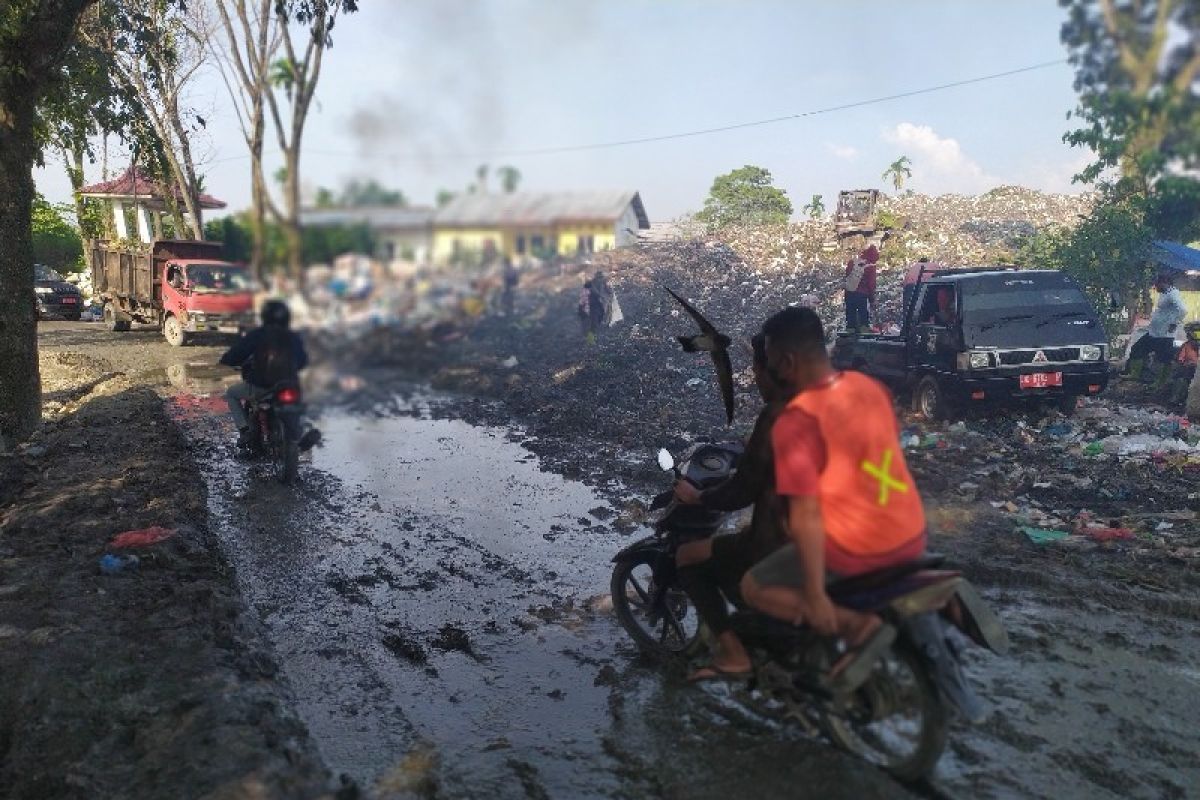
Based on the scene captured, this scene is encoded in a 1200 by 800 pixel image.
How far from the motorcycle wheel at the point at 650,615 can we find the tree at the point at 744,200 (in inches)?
74.9

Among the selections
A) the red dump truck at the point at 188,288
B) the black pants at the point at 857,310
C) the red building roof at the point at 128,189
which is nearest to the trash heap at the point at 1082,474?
the black pants at the point at 857,310

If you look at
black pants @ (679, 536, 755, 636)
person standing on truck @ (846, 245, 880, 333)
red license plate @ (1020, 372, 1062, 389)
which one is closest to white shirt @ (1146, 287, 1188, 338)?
red license plate @ (1020, 372, 1062, 389)

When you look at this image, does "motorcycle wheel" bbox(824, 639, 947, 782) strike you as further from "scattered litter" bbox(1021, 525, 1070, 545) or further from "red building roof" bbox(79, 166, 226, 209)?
"scattered litter" bbox(1021, 525, 1070, 545)

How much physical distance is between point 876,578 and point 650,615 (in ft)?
5.05

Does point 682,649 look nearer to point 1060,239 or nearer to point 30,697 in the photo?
point 30,697

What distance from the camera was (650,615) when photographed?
3898mm

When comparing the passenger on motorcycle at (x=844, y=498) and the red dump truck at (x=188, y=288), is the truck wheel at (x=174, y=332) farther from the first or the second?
the passenger on motorcycle at (x=844, y=498)

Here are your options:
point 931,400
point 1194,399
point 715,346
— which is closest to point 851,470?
point 715,346

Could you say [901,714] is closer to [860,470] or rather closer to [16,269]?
[860,470]

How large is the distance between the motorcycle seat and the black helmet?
1.86 m

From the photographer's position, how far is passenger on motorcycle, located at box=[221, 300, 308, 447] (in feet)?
6.61

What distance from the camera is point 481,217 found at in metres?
2.17

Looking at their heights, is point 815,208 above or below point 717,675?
above

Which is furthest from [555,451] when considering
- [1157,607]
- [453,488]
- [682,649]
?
[1157,607]
